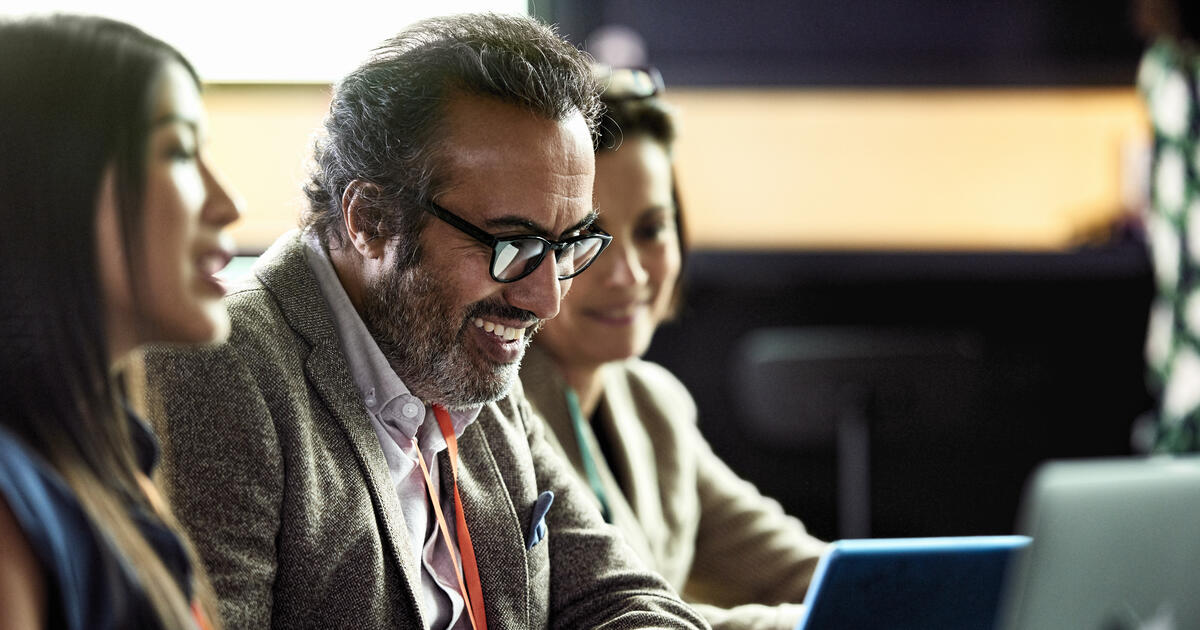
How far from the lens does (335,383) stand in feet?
4.13

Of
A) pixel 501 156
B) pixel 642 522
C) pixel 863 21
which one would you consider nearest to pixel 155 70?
pixel 501 156

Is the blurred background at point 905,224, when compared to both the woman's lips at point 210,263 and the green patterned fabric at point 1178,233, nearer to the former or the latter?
the green patterned fabric at point 1178,233

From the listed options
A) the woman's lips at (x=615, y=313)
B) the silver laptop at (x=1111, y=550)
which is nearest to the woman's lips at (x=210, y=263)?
the silver laptop at (x=1111, y=550)

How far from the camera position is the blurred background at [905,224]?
347 cm

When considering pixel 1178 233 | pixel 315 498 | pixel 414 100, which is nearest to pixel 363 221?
pixel 414 100

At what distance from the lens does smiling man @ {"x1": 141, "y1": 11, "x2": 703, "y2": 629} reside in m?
1.19

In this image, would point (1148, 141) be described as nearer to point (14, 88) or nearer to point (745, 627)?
point (745, 627)

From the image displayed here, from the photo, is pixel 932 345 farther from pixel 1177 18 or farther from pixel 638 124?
pixel 638 124

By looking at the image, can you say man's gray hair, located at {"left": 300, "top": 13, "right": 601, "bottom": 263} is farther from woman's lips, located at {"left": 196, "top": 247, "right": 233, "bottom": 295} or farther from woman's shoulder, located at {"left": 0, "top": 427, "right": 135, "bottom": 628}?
woman's shoulder, located at {"left": 0, "top": 427, "right": 135, "bottom": 628}

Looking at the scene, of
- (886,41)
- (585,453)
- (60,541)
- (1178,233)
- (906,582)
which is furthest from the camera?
(886,41)

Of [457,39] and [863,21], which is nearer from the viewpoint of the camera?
[457,39]

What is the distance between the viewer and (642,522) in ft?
5.90

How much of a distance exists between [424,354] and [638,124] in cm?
72

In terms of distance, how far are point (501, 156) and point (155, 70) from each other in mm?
514
